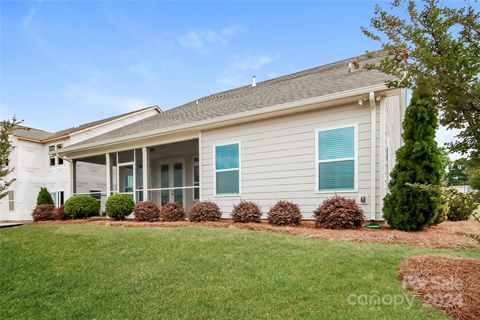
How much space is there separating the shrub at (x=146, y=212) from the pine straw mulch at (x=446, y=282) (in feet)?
26.8

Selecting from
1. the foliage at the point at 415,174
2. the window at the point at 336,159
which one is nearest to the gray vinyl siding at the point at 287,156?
the window at the point at 336,159

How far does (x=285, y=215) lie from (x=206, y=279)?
4.22 metres

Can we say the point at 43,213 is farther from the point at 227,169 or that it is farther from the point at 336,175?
the point at 336,175

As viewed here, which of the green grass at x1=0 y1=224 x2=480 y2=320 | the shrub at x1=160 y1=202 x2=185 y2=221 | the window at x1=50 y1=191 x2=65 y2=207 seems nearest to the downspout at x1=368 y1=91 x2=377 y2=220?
the green grass at x1=0 y1=224 x2=480 y2=320

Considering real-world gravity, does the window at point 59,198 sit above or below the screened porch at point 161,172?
below

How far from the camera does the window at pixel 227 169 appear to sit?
10.0 metres

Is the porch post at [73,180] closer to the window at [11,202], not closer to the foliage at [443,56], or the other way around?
the window at [11,202]

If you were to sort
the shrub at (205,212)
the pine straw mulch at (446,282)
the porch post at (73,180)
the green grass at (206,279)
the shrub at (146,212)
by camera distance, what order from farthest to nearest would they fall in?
the porch post at (73,180) < the shrub at (146,212) < the shrub at (205,212) < the green grass at (206,279) < the pine straw mulch at (446,282)

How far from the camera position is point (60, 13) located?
32.4 ft

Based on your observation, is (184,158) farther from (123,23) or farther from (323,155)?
(323,155)

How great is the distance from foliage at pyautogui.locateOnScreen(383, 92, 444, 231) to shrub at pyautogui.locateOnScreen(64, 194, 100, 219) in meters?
10.8

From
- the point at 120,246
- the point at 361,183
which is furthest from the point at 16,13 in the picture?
the point at 361,183

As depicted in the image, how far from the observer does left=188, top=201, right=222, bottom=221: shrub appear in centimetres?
927

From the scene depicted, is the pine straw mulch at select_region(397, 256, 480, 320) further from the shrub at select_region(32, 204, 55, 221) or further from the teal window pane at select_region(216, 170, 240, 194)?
the shrub at select_region(32, 204, 55, 221)
